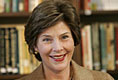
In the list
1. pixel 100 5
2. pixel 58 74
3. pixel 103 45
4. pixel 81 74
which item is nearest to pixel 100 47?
pixel 103 45

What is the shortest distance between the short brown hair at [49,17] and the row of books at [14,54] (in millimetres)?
487

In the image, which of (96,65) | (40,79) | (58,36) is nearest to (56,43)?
(58,36)

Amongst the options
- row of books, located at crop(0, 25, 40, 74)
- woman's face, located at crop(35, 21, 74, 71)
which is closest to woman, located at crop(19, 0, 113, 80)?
woman's face, located at crop(35, 21, 74, 71)

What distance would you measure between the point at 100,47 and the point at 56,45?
0.69 m

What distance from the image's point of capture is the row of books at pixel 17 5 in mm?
1796

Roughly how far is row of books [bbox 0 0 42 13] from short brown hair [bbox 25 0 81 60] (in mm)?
512

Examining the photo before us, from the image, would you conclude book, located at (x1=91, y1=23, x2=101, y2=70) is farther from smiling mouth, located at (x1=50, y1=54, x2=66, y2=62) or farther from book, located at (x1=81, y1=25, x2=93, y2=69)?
smiling mouth, located at (x1=50, y1=54, x2=66, y2=62)

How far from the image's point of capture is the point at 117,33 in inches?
72.7

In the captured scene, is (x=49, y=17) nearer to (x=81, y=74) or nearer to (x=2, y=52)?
(x=81, y=74)

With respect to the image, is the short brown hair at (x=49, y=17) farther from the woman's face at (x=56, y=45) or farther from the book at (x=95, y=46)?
the book at (x=95, y=46)

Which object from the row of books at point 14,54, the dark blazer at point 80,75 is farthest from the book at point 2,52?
the dark blazer at point 80,75

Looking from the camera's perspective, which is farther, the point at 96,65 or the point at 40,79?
the point at 96,65

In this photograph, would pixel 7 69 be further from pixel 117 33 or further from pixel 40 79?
pixel 117 33

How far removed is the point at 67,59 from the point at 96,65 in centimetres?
60
